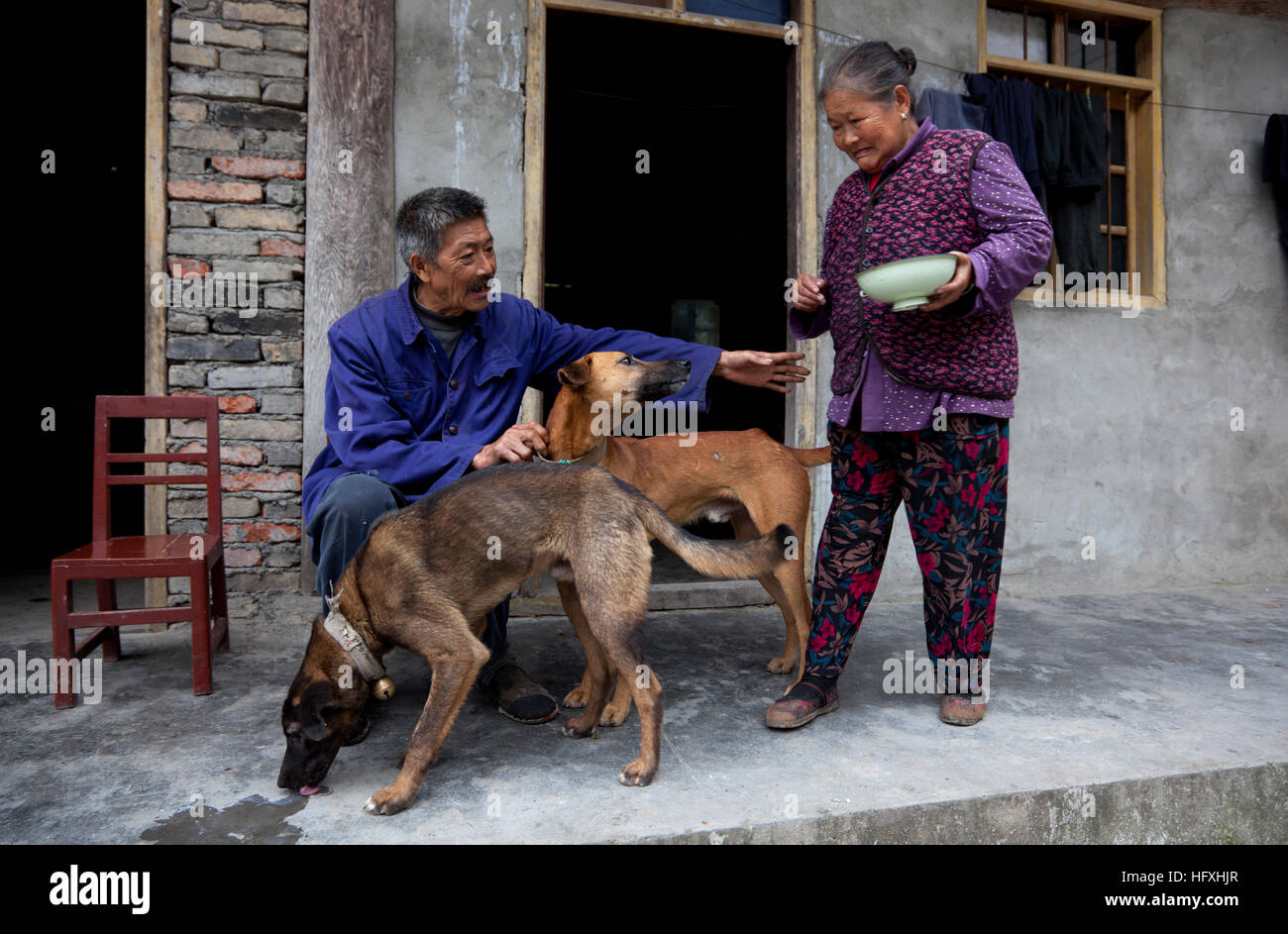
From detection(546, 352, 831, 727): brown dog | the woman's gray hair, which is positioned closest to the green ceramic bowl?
the woman's gray hair

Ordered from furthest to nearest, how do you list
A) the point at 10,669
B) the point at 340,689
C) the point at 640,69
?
the point at 640,69, the point at 10,669, the point at 340,689

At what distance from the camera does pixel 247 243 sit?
439 centimetres

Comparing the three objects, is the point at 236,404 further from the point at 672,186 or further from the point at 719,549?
the point at 672,186

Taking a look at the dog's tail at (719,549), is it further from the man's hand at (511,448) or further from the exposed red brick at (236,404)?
the exposed red brick at (236,404)

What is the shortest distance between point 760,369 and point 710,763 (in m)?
1.58

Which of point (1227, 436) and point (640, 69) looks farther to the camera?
point (640, 69)

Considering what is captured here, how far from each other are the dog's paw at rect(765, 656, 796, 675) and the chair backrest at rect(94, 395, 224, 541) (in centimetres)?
269

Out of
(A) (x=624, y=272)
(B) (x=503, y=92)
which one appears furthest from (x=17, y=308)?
(B) (x=503, y=92)

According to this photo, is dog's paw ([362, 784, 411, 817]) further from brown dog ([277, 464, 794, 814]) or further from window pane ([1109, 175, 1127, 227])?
window pane ([1109, 175, 1127, 227])

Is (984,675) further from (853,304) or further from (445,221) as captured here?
(445,221)

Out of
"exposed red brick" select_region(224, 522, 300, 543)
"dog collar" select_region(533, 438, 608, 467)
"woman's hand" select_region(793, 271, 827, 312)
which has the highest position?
"woman's hand" select_region(793, 271, 827, 312)

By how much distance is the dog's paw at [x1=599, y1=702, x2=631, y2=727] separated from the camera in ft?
10.3

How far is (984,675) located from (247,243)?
4.16 meters

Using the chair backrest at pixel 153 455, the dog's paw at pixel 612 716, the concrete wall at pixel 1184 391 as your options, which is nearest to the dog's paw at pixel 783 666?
the dog's paw at pixel 612 716
